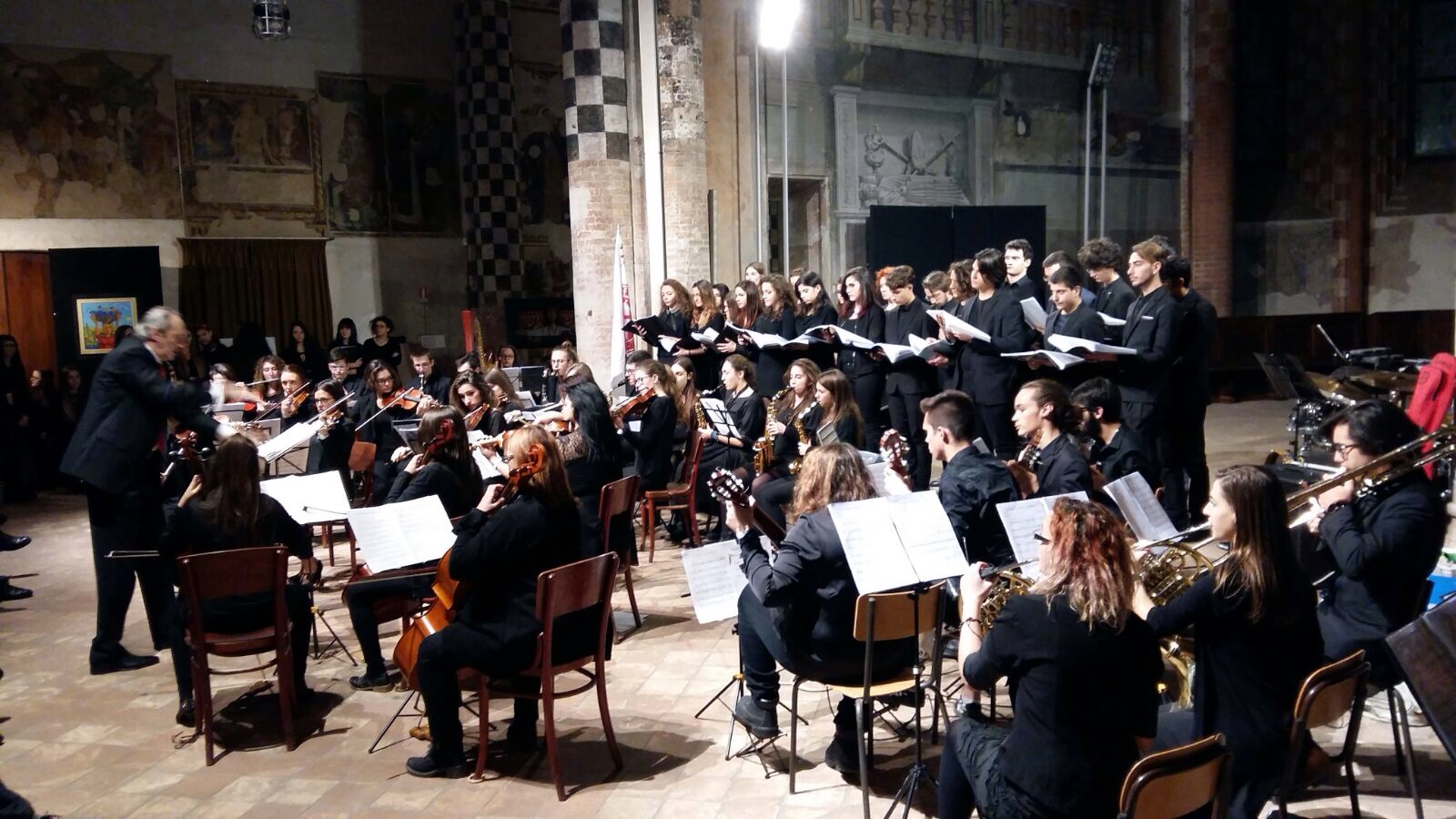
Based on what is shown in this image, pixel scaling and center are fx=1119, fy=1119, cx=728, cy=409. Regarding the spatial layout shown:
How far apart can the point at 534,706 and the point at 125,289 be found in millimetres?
9969

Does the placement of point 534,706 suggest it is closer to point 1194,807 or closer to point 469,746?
point 469,746

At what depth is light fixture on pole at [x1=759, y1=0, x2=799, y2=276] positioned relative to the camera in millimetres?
10867

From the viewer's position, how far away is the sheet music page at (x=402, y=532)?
184 inches

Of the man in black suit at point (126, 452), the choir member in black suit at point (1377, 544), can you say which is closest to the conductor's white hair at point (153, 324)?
the man in black suit at point (126, 452)

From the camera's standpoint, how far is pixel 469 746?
15.8 ft

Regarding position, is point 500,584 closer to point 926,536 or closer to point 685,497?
point 926,536

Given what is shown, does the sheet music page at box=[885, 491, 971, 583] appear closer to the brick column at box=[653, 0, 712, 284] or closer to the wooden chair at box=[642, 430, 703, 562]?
the wooden chair at box=[642, 430, 703, 562]

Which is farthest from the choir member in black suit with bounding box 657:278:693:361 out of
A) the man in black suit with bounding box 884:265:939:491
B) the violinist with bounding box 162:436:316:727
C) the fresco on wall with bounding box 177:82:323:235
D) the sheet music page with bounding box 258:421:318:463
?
the fresco on wall with bounding box 177:82:323:235

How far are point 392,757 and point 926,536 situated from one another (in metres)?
2.45

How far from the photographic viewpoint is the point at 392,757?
4695 millimetres

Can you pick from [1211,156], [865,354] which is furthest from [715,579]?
[1211,156]

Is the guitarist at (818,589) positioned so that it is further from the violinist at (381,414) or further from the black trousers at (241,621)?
the violinist at (381,414)

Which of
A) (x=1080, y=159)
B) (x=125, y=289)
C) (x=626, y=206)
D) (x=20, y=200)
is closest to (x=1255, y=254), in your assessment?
(x=1080, y=159)

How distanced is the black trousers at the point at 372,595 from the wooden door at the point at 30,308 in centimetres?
924
